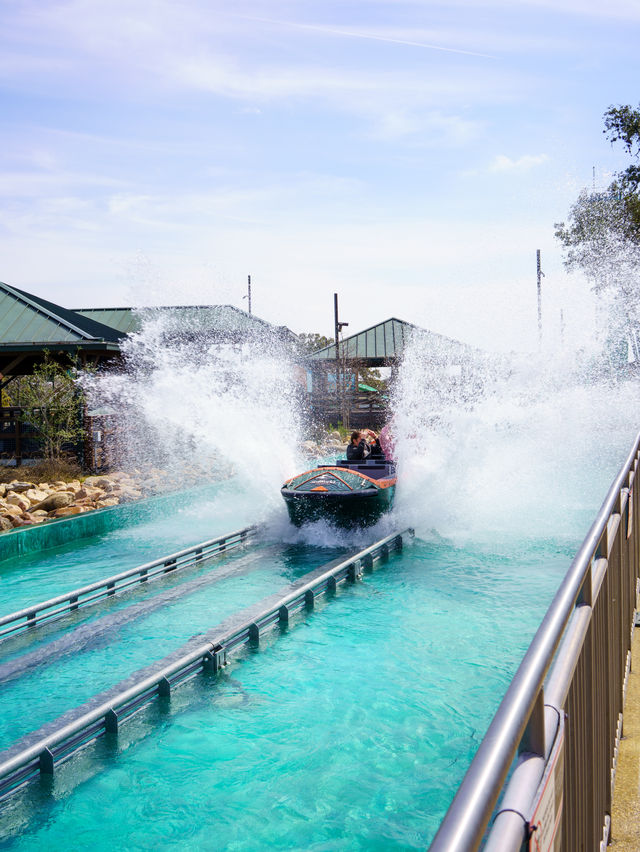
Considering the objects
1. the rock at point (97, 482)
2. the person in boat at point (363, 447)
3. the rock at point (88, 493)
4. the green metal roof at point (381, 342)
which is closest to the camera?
the person in boat at point (363, 447)

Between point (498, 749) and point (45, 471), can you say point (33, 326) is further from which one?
point (498, 749)

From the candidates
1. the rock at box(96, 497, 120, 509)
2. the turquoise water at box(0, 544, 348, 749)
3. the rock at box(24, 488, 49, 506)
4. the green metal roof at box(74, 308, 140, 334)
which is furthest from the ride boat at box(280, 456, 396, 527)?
the green metal roof at box(74, 308, 140, 334)

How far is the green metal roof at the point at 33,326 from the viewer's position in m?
17.8

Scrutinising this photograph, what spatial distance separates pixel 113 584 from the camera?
8.55 meters

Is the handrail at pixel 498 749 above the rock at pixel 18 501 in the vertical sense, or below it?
above

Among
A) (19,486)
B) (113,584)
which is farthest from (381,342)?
(113,584)

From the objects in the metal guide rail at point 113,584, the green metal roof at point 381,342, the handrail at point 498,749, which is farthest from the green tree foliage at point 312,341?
the handrail at point 498,749

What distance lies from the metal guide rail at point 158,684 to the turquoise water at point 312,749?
4.7 inches

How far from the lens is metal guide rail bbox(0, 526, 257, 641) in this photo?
7200mm

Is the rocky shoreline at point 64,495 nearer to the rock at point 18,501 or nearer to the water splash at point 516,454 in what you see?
the rock at point 18,501

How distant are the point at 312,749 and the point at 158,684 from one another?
1376 mm

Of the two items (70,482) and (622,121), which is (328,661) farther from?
(622,121)

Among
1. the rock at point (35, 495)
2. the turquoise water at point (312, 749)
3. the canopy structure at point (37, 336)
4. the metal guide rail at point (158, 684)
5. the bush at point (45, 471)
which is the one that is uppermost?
the canopy structure at point (37, 336)

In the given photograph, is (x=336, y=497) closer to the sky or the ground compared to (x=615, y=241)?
closer to the ground
